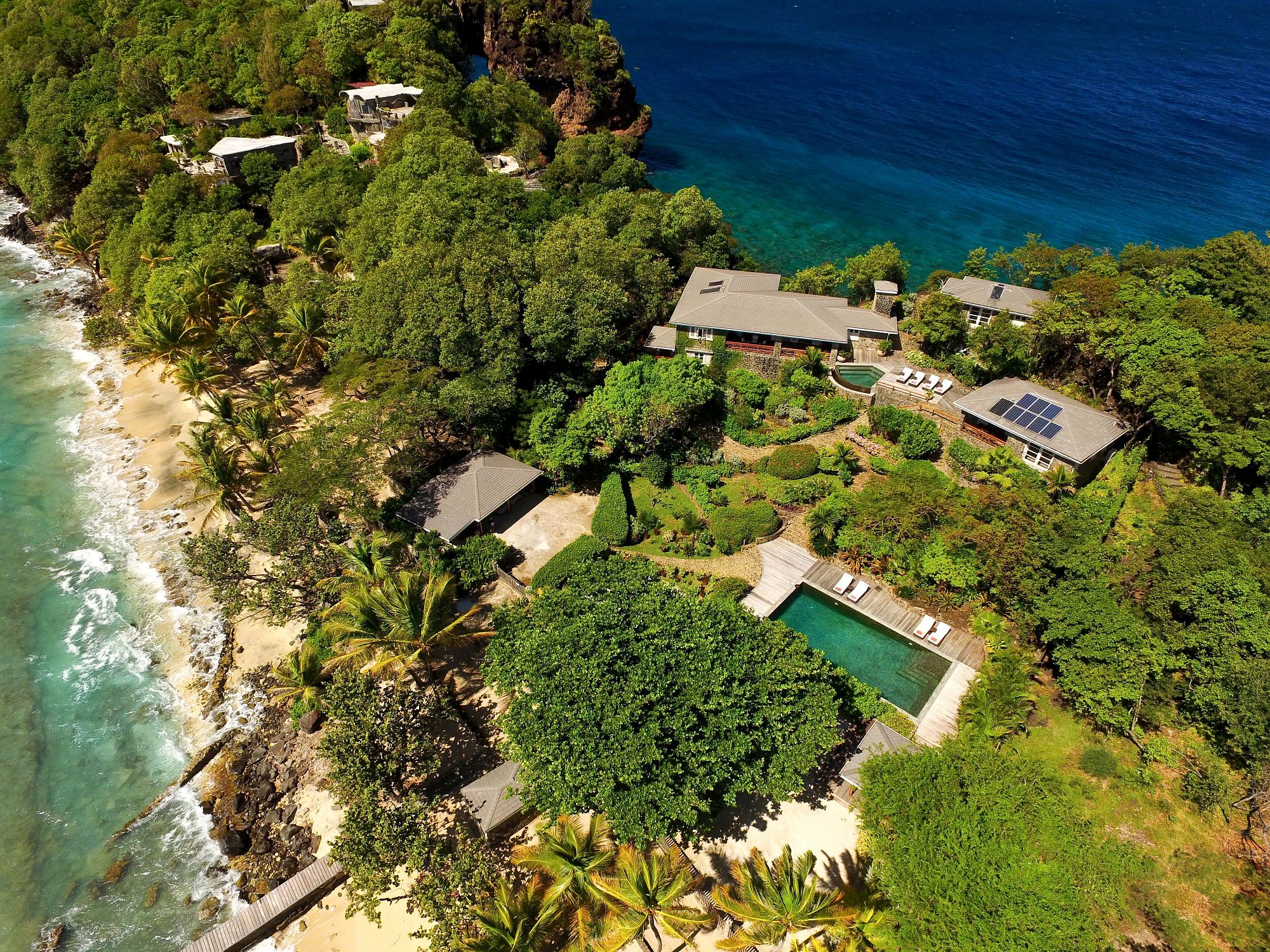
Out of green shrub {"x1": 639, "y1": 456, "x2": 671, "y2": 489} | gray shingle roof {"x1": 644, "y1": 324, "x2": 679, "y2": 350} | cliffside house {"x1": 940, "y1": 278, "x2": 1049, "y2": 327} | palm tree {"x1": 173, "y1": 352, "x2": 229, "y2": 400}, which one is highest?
cliffside house {"x1": 940, "y1": 278, "x2": 1049, "y2": 327}

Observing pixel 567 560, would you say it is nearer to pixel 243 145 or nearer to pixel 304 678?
pixel 304 678

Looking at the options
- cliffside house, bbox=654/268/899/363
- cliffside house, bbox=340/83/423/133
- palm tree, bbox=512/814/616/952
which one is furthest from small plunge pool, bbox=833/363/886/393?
cliffside house, bbox=340/83/423/133

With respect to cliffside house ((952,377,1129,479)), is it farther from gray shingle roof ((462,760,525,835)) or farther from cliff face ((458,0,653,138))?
cliff face ((458,0,653,138))

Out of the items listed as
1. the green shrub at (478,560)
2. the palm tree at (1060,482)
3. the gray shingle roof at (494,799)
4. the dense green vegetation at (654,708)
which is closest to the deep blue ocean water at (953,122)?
the palm tree at (1060,482)

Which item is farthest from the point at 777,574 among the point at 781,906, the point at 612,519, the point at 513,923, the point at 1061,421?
the point at 1061,421

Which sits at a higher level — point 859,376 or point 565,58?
point 565,58

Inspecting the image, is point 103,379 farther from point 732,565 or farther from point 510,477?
point 732,565
